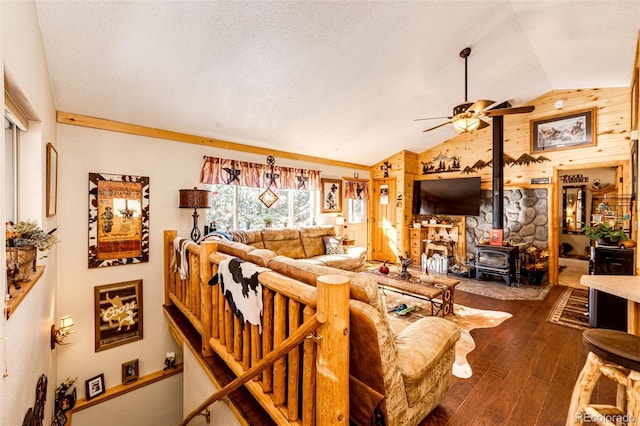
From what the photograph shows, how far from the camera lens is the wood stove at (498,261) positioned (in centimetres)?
489

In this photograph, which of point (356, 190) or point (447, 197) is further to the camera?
point (356, 190)

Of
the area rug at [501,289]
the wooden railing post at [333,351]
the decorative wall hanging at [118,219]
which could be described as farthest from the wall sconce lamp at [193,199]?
the area rug at [501,289]

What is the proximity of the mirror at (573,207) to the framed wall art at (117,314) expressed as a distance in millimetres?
9847

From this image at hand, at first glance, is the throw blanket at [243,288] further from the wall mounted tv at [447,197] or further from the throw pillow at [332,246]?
the wall mounted tv at [447,197]

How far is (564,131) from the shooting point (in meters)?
4.88

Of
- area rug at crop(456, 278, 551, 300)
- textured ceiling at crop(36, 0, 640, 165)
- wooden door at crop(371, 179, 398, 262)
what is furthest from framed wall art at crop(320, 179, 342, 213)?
area rug at crop(456, 278, 551, 300)

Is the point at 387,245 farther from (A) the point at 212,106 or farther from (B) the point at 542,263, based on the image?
(A) the point at 212,106

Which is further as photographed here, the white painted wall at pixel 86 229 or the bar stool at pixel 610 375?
the white painted wall at pixel 86 229

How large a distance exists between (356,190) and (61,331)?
567 cm

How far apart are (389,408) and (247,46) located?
3137mm

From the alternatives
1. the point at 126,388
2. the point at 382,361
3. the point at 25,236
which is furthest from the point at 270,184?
the point at 382,361

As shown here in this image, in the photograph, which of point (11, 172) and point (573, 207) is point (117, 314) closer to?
point (11, 172)

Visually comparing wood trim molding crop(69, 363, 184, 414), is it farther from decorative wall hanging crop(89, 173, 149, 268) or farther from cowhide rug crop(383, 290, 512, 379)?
cowhide rug crop(383, 290, 512, 379)

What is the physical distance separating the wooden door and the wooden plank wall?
0.19 metres
